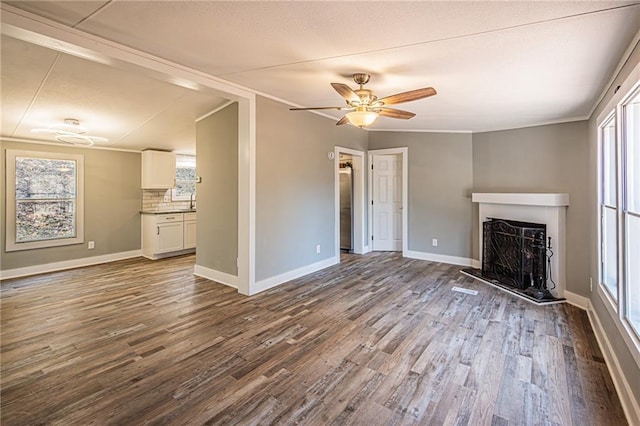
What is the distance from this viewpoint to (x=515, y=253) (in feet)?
13.1

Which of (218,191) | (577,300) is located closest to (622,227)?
(577,300)

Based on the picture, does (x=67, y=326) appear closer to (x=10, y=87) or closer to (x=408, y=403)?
(x=10, y=87)

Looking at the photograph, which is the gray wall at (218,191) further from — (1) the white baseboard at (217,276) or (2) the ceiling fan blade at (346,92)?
(2) the ceiling fan blade at (346,92)

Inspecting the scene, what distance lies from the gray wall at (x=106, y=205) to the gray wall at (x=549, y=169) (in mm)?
6617

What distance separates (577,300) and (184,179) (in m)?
7.32

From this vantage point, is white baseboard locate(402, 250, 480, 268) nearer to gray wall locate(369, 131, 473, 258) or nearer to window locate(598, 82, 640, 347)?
gray wall locate(369, 131, 473, 258)

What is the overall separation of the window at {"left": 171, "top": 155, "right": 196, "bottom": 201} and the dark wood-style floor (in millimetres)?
3240

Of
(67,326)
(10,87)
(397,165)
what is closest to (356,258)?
(397,165)

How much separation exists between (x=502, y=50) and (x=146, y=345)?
147 inches

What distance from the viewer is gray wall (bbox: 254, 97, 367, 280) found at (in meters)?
3.89

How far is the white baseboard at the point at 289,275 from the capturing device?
3.88 meters

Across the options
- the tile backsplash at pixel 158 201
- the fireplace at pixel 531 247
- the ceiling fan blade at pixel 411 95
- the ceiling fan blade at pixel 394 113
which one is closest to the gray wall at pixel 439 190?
the fireplace at pixel 531 247

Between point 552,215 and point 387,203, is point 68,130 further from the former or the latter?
point 552,215

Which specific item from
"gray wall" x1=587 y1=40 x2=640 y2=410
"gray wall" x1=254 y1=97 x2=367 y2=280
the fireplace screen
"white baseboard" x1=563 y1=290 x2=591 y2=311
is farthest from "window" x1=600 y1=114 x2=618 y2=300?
"gray wall" x1=254 y1=97 x2=367 y2=280
